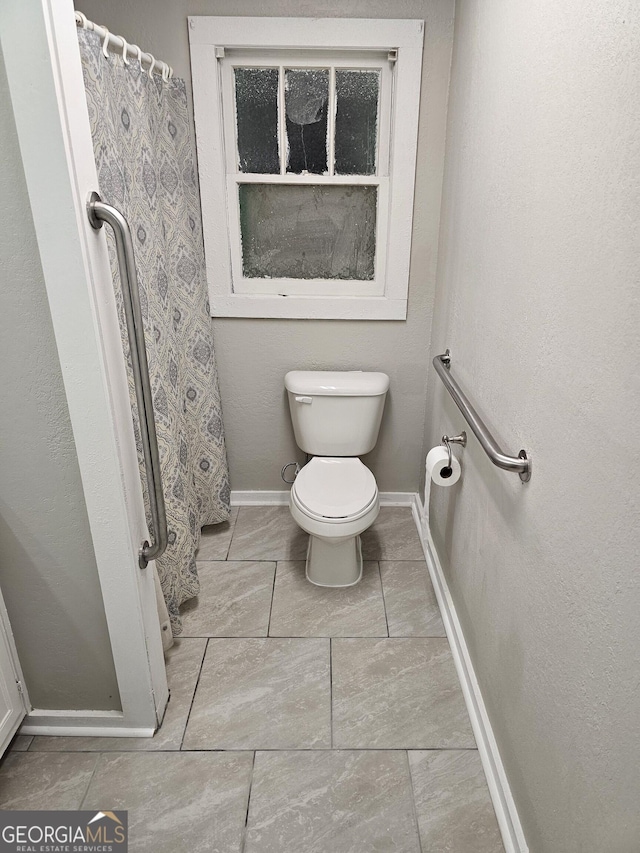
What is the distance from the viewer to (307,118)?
2365mm

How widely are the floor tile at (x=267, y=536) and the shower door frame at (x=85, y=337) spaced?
85 centimetres

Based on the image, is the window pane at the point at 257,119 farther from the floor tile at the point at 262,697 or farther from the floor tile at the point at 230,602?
the floor tile at the point at 262,697

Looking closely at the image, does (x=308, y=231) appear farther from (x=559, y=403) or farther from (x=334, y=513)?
(x=559, y=403)

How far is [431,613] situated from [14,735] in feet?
4.60

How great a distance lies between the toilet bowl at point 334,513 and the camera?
2.15 m

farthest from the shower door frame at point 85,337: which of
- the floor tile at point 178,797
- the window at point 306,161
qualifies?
the window at point 306,161

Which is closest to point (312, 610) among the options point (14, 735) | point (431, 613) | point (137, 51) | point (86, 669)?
point (431, 613)

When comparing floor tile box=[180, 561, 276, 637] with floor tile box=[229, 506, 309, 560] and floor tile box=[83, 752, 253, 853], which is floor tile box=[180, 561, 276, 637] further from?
floor tile box=[83, 752, 253, 853]

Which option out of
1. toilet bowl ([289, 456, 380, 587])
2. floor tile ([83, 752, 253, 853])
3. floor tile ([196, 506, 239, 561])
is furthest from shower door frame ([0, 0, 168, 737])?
floor tile ([196, 506, 239, 561])

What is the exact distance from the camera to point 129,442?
1.49 metres

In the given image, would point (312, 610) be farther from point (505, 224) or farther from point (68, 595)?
point (505, 224)

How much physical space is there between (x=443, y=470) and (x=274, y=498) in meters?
1.18

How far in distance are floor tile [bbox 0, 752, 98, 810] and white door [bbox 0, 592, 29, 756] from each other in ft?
0.23

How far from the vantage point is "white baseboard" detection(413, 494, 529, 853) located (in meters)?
1.42
